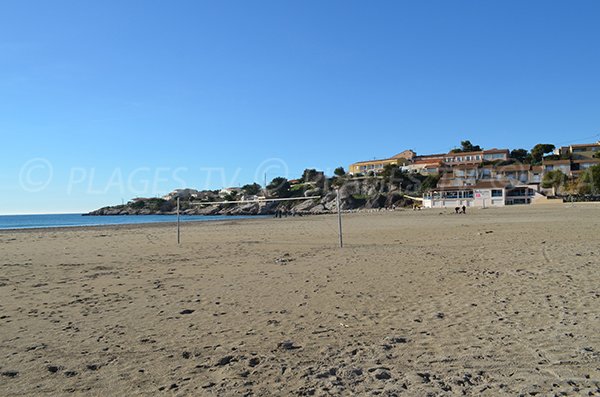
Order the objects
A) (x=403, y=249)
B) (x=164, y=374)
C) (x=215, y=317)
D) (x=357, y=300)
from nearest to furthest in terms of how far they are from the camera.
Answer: (x=164, y=374)
(x=215, y=317)
(x=357, y=300)
(x=403, y=249)

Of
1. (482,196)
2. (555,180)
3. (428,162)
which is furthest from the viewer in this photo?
(428,162)

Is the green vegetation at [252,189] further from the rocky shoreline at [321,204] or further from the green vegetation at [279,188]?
the rocky shoreline at [321,204]

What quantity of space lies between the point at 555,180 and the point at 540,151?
39620 mm

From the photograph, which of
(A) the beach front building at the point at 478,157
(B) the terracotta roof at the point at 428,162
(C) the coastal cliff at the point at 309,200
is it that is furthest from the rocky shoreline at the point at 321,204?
(A) the beach front building at the point at 478,157

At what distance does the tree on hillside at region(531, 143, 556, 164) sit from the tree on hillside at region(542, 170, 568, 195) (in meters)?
31.7

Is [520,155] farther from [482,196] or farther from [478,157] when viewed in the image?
[482,196]

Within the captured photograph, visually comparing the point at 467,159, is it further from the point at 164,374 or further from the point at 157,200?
the point at 164,374

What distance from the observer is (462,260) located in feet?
34.1

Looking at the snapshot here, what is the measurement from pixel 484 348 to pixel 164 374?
3153mm

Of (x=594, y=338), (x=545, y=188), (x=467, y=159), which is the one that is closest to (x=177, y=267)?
(x=594, y=338)

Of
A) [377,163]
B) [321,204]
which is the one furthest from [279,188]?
[377,163]

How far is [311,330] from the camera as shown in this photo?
5102 millimetres

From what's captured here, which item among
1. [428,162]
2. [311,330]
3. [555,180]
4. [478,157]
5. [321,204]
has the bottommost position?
[311,330]

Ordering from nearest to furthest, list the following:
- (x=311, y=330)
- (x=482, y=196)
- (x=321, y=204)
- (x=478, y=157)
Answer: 1. (x=311, y=330)
2. (x=482, y=196)
3. (x=321, y=204)
4. (x=478, y=157)
